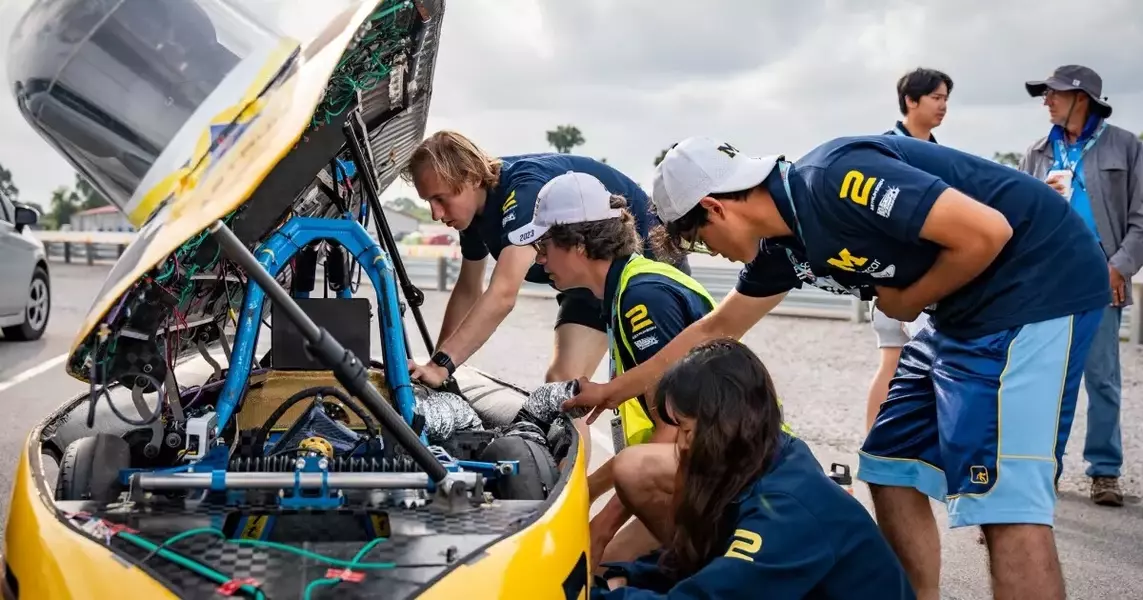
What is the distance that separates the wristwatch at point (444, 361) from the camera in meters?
4.36

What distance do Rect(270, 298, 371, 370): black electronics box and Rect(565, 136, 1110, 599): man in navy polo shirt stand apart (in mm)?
1412

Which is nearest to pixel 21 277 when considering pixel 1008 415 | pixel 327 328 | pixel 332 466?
pixel 327 328

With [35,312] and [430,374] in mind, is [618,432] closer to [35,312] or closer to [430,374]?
[430,374]

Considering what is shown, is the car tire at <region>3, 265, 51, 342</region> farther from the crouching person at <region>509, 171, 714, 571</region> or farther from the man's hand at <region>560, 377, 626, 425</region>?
Result: the man's hand at <region>560, 377, 626, 425</region>

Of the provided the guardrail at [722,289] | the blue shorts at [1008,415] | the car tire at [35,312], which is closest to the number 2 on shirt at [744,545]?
the blue shorts at [1008,415]

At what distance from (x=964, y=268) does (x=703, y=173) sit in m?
0.79

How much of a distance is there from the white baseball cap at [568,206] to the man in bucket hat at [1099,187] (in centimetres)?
287

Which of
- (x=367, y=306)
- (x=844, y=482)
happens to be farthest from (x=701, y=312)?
(x=367, y=306)

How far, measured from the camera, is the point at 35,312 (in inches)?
458

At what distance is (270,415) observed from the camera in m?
3.95

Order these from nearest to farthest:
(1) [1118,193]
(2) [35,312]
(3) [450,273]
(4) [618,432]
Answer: (4) [618,432]
(1) [1118,193]
(2) [35,312]
(3) [450,273]

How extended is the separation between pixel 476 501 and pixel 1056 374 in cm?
169

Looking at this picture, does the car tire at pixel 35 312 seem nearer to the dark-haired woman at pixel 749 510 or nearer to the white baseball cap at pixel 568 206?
the white baseball cap at pixel 568 206

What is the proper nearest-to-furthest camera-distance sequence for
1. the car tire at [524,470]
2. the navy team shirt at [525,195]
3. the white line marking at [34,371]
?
the car tire at [524,470], the navy team shirt at [525,195], the white line marking at [34,371]
